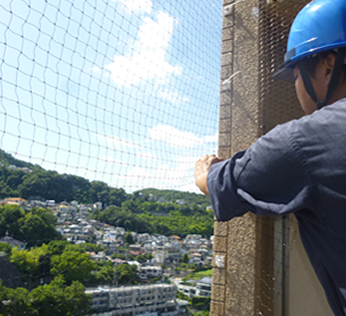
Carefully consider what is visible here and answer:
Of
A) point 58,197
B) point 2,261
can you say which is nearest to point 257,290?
point 58,197

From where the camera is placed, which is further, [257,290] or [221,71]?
[221,71]

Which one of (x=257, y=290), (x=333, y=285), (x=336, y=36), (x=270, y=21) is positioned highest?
(x=270, y=21)

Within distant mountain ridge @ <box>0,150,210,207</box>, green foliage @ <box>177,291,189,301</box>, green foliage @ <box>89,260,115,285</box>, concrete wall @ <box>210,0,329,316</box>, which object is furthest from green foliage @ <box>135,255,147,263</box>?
green foliage @ <box>177,291,189,301</box>

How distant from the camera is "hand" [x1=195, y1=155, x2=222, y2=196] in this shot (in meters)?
0.96

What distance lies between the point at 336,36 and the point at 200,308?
1970 centimetres

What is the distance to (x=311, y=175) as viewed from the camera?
1.98 ft

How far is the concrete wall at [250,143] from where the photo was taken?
2.17m

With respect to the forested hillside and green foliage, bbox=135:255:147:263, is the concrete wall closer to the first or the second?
the forested hillside

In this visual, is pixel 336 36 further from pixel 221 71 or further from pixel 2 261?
pixel 2 261

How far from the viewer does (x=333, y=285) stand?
2.30 ft

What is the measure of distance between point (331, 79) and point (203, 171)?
1.61 feet

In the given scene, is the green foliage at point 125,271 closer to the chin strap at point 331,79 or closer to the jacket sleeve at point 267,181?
the jacket sleeve at point 267,181

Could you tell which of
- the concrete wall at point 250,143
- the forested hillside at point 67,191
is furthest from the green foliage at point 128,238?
the concrete wall at point 250,143

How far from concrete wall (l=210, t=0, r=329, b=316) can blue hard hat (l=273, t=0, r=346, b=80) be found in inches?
48.5
